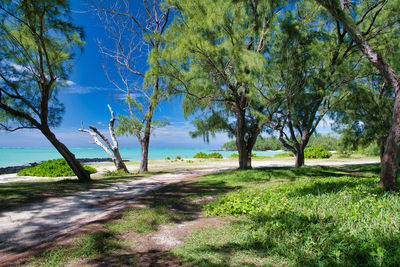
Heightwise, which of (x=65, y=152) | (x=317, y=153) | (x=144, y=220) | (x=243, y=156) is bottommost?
(x=144, y=220)

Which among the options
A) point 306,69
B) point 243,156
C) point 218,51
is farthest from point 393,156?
point 243,156

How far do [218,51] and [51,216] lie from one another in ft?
21.8

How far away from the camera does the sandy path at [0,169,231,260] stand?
3023 millimetres

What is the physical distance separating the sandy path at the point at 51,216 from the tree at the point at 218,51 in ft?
16.8

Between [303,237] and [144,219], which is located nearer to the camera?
[303,237]

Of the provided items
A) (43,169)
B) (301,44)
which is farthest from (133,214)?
(43,169)

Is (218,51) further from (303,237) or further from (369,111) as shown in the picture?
(369,111)

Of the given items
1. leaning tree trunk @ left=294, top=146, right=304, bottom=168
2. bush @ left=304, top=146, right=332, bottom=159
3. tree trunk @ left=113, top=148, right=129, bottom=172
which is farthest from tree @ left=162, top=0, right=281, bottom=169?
bush @ left=304, top=146, right=332, bottom=159

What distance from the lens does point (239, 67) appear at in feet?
26.1

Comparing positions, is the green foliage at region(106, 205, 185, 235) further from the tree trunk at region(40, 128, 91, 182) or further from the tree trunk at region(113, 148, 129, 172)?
the tree trunk at region(113, 148, 129, 172)

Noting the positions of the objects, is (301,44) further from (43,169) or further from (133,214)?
(43,169)

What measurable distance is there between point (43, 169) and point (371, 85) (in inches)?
700

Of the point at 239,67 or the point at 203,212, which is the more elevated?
the point at 239,67

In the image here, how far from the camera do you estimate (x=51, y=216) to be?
3949mm
